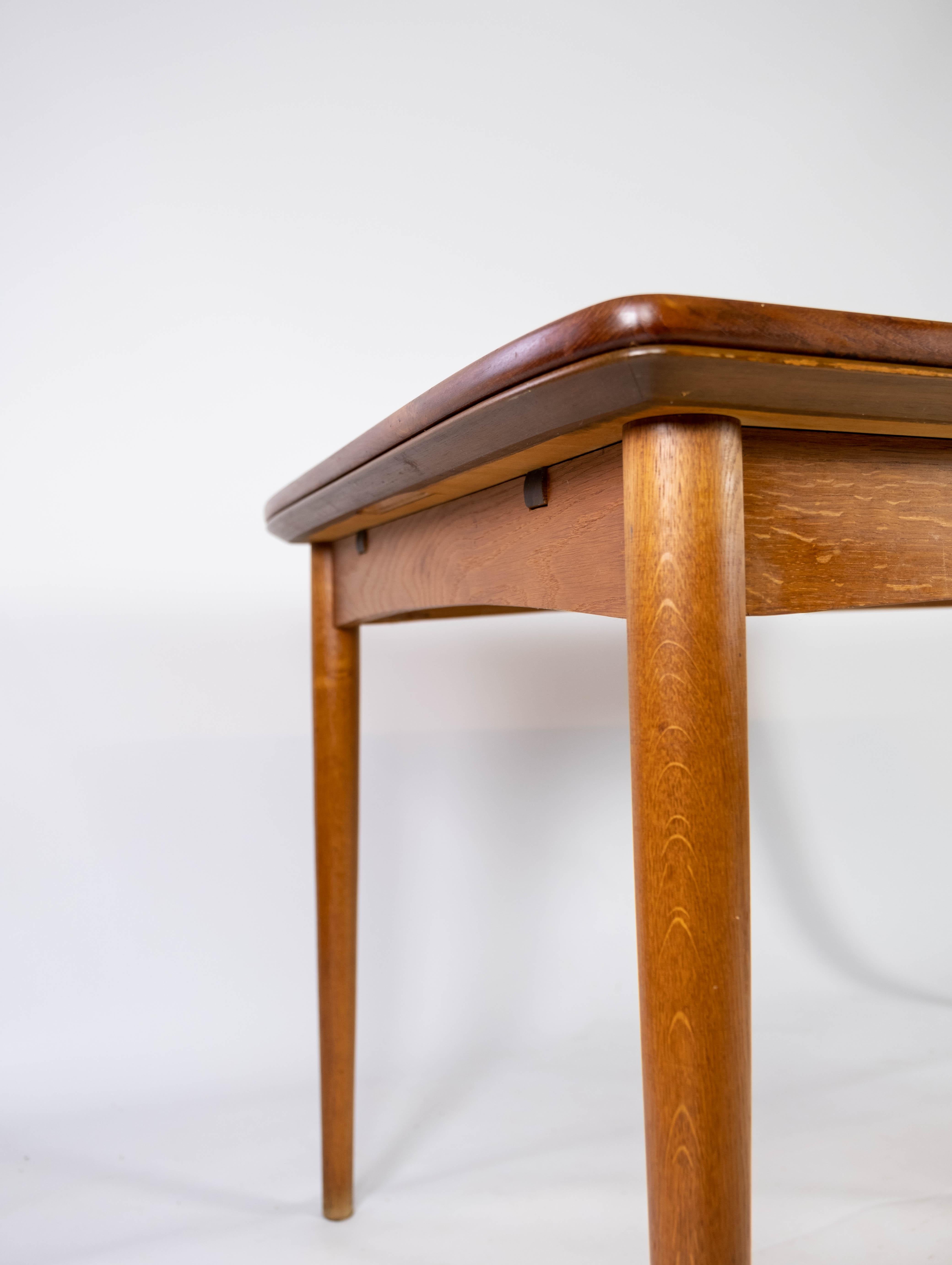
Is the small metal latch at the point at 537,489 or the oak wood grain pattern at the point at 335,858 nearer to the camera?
the small metal latch at the point at 537,489

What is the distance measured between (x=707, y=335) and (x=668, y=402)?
0.05 metres

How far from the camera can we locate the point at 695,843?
627 millimetres

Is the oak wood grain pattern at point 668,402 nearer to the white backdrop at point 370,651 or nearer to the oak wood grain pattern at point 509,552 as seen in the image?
the oak wood grain pattern at point 509,552

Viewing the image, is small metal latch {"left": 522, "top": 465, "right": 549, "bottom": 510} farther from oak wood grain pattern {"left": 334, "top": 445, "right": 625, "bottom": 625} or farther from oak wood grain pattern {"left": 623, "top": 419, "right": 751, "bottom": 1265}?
oak wood grain pattern {"left": 623, "top": 419, "right": 751, "bottom": 1265}

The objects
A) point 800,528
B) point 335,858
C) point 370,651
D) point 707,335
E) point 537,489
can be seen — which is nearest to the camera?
point 707,335

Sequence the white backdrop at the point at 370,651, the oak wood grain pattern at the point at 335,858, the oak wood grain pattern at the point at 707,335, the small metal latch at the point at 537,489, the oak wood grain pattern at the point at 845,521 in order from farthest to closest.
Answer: the white backdrop at the point at 370,651
the oak wood grain pattern at the point at 335,858
the small metal latch at the point at 537,489
the oak wood grain pattern at the point at 845,521
the oak wood grain pattern at the point at 707,335

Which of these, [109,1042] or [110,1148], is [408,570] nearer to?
[110,1148]

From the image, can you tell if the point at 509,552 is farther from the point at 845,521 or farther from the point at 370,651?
the point at 370,651

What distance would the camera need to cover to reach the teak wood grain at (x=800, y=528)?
0.68m

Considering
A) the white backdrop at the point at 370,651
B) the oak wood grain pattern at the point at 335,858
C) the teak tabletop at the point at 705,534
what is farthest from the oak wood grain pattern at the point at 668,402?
the white backdrop at the point at 370,651

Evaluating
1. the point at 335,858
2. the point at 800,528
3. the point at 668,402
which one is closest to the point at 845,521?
the point at 800,528

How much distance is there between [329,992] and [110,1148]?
0.43 meters

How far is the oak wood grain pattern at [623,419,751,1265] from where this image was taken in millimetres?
622

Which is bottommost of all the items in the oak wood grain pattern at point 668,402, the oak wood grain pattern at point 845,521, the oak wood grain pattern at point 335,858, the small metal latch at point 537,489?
the oak wood grain pattern at point 335,858
